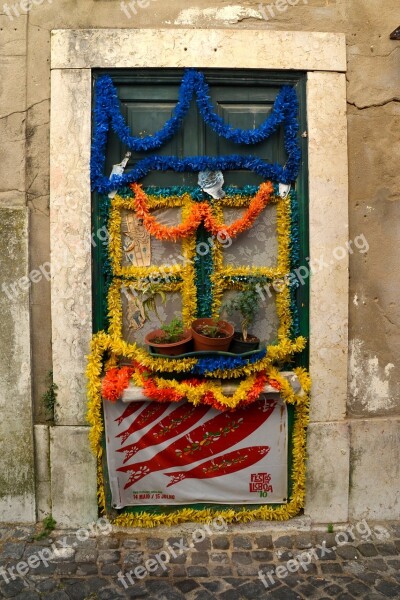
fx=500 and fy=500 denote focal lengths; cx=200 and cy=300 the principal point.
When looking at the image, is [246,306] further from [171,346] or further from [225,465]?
[225,465]

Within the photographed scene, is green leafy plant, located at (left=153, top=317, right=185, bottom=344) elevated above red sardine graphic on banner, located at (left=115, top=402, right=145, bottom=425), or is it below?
above

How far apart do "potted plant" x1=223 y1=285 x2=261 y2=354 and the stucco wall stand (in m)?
0.85

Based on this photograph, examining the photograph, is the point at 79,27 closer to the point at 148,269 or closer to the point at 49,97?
the point at 49,97

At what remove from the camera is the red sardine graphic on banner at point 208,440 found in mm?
4086

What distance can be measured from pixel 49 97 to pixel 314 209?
2306 millimetres

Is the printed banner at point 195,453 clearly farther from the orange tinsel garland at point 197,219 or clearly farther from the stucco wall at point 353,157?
the orange tinsel garland at point 197,219

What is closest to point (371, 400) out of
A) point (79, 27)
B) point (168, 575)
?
point (168, 575)

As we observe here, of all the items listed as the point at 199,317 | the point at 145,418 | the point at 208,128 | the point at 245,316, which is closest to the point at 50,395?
the point at 145,418

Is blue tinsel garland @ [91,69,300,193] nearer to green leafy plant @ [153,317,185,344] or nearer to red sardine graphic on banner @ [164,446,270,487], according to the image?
green leafy plant @ [153,317,185,344]

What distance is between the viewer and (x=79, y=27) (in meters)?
3.98

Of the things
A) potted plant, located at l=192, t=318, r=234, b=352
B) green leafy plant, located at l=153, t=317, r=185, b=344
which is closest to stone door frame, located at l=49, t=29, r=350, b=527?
green leafy plant, located at l=153, t=317, r=185, b=344

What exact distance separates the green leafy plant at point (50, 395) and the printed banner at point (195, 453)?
0.45 m

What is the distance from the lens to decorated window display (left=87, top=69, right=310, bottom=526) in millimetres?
3973

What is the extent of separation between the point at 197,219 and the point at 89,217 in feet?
2.84
